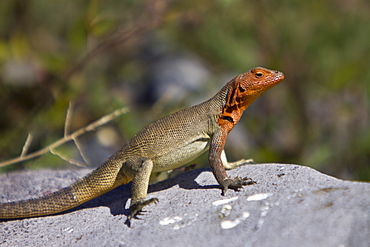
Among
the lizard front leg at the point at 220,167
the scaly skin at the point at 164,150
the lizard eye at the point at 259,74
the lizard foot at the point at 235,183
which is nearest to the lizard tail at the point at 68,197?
the scaly skin at the point at 164,150

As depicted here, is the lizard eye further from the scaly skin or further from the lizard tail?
the lizard tail

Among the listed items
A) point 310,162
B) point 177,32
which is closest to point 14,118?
point 310,162

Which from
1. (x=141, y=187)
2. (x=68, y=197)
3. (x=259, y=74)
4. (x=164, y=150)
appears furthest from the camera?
(x=259, y=74)

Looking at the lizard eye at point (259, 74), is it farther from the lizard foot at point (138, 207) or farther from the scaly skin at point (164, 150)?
the lizard foot at point (138, 207)

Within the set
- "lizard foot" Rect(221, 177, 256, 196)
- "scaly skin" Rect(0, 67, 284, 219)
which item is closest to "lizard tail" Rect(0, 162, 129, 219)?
"scaly skin" Rect(0, 67, 284, 219)

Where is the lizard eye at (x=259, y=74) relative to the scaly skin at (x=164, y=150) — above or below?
above

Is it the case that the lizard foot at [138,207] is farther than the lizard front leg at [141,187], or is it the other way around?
the lizard front leg at [141,187]

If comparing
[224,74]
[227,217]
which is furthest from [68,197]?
[224,74]

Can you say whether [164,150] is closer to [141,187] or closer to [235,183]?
[141,187]

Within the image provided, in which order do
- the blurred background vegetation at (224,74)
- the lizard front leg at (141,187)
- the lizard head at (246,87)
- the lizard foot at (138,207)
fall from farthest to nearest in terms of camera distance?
the blurred background vegetation at (224,74) < the lizard head at (246,87) < the lizard front leg at (141,187) < the lizard foot at (138,207)
